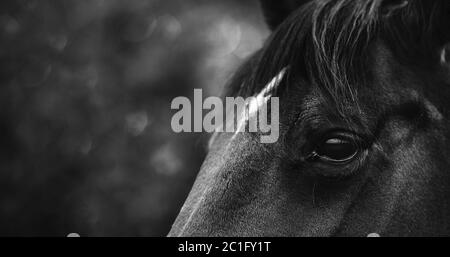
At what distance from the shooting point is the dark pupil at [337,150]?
1384mm

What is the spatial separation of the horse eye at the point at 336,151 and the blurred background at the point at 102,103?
384 cm

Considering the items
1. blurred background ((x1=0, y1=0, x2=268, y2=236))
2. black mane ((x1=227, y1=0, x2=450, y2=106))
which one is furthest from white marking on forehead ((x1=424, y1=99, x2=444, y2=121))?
blurred background ((x1=0, y1=0, x2=268, y2=236))

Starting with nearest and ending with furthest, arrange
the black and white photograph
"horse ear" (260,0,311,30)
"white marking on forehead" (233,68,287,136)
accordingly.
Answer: the black and white photograph → "white marking on forehead" (233,68,287,136) → "horse ear" (260,0,311,30)

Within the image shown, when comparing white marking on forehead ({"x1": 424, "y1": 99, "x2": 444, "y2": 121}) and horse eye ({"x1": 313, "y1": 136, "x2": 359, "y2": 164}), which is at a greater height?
white marking on forehead ({"x1": 424, "y1": 99, "x2": 444, "y2": 121})

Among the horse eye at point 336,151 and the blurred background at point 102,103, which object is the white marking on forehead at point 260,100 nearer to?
the horse eye at point 336,151

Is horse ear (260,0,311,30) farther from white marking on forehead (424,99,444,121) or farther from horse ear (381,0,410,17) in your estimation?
white marking on forehead (424,99,444,121)

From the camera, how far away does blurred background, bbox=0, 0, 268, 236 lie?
210 inches

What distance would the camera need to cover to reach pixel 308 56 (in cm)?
151

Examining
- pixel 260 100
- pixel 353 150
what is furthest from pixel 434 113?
pixel 260 100

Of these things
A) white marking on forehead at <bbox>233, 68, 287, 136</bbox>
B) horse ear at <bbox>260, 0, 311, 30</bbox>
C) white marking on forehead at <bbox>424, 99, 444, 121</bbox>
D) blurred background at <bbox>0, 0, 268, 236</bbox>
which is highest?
blurred background at <bbox>0, 0, 268, 236</bbox>

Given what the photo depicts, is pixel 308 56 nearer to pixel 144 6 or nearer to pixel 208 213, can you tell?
pixel 208 213

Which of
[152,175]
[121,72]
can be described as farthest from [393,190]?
[121,72]

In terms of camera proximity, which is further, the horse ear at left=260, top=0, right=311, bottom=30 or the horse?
the horse ear at left=260, top=0, right=311, bottom=30

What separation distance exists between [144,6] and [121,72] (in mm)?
802
